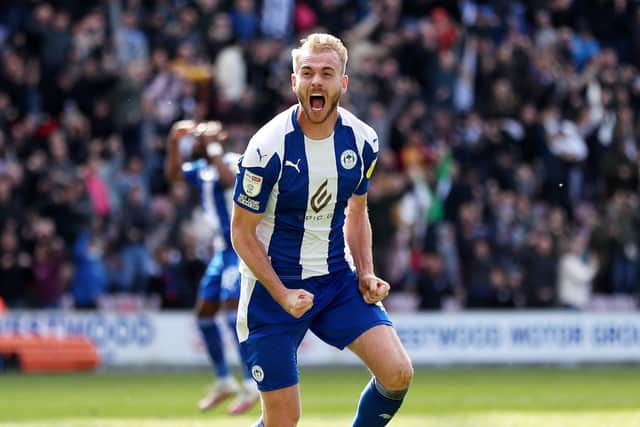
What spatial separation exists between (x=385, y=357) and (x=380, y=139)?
1451cm

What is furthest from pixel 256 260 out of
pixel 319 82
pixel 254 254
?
pixel 319 82

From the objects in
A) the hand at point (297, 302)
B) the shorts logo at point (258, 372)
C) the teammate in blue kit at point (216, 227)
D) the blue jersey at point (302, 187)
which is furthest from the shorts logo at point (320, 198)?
the teammate in blue kit at point (216, 227)

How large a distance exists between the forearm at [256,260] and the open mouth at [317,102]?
0.79 m

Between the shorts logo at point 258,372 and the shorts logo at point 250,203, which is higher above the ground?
the shorts logo at point 250,203

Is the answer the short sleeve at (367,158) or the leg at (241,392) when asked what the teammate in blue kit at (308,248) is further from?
the leg at (241,392)

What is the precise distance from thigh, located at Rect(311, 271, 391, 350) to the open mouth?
104 cm

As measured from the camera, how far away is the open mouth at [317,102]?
23.8 feet

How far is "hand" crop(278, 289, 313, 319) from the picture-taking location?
7207 millimetres

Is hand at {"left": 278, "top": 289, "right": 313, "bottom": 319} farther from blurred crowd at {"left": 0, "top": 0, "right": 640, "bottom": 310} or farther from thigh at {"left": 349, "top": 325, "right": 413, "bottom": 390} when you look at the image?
blurred crowd at {"left": 0, "top": 0, "right": 640, "bottom": 310}

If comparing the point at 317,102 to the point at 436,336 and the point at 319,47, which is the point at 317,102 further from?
the point at 436,336

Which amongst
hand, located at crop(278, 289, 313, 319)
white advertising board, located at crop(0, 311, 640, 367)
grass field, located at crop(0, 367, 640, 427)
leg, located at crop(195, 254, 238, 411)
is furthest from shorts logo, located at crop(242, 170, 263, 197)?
white advertising board, located at crop(0, 311, 640, 367)

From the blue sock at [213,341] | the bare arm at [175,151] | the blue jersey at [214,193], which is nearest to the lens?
the bare arm at [175,151]

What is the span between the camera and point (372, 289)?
24.8 feet

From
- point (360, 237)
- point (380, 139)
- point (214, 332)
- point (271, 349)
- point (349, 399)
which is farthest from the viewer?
point (380, 139)
